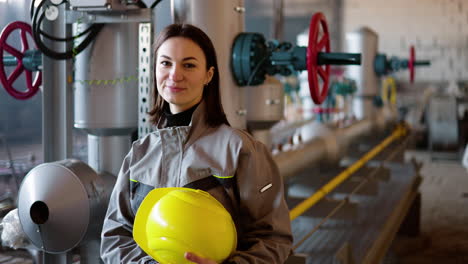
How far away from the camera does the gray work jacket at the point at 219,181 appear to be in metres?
0.96

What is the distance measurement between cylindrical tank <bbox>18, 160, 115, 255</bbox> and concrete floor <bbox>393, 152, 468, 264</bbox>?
2.60 meters

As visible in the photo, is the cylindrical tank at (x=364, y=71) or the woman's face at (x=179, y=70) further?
the cylindrical tank at (x=364, y=71)

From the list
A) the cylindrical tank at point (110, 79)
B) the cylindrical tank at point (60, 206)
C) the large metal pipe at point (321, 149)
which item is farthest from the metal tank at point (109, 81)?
the large metal pipe at point (321, 149)

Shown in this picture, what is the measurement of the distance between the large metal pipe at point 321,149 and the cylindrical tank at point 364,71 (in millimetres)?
172

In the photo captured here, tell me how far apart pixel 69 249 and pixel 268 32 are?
15.0ft

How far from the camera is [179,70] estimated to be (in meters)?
0.97

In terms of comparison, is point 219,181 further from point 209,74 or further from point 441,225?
point 441,225

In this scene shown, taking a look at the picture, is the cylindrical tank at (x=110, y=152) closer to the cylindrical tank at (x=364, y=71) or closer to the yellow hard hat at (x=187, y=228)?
the yellow hard hat at (x=187, y=228)

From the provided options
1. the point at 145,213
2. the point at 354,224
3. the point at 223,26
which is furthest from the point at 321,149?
the point at 145,213

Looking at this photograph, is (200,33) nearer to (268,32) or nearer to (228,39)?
(228,39)

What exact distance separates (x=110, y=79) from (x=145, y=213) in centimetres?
69

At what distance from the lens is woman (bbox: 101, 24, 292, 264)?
0.96 meters

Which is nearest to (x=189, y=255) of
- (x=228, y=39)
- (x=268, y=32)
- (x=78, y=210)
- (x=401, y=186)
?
(x=78, y=210)

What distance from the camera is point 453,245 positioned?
145 inches
